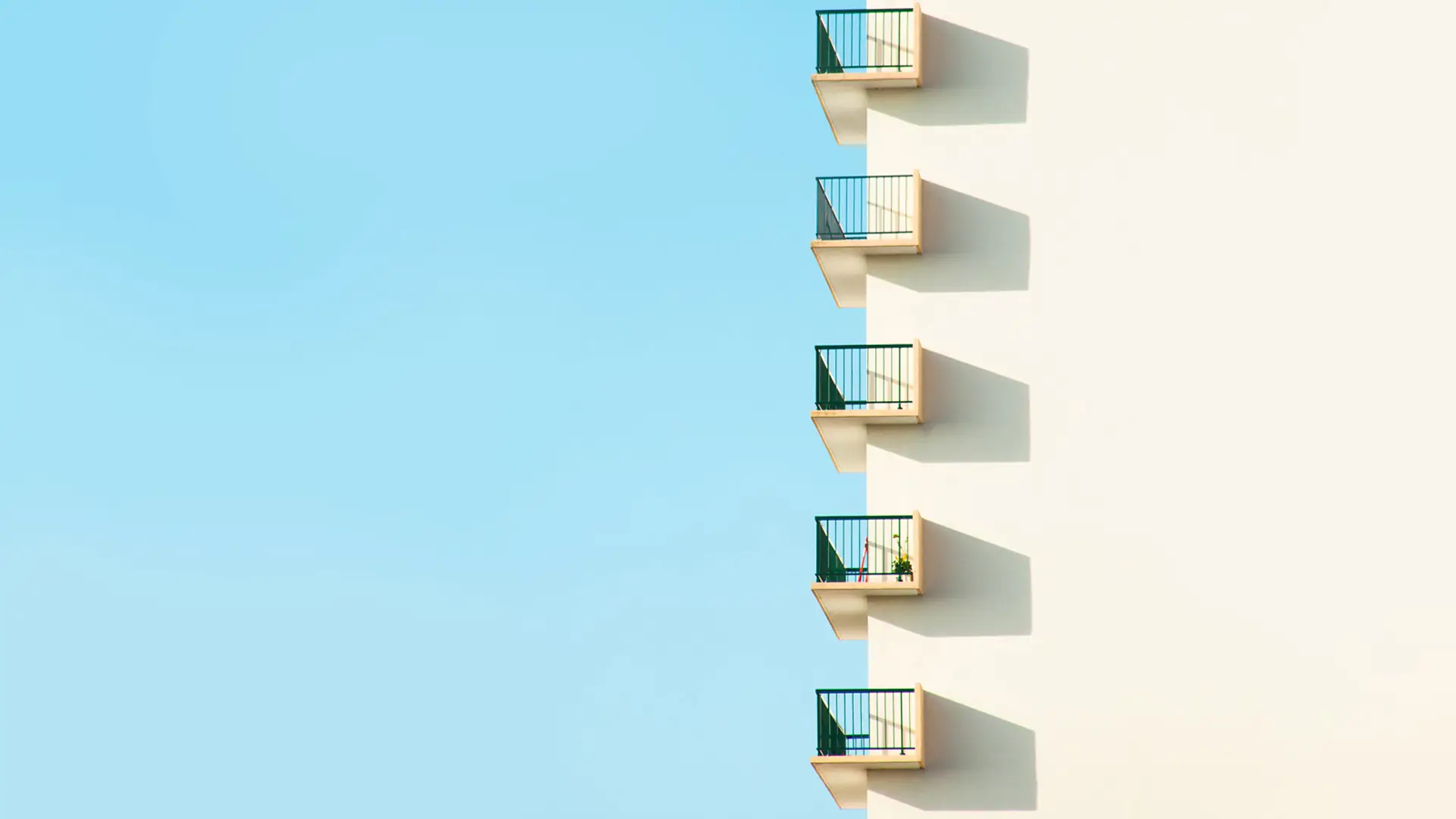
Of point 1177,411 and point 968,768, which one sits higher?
point 1177,411

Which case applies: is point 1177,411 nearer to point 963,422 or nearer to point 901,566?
point 963,422

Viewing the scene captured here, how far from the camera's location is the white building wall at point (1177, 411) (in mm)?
37812

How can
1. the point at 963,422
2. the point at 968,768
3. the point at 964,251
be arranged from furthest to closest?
1. the point at 964,251
2. the point at 963,422
3. the point at 968,768

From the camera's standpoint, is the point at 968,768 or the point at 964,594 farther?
the point at 964,594

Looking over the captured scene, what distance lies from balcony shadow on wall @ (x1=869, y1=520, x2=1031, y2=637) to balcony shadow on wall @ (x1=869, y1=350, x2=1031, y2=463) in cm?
154

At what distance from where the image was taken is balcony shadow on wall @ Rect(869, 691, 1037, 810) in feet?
124

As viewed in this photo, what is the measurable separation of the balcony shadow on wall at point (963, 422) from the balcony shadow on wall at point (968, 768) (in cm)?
472

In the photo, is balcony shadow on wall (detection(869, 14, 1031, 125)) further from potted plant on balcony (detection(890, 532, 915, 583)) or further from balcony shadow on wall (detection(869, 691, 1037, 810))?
balcony shadow on wall (detection(869, 691, 1037, 810))

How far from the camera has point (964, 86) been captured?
41.6 metres

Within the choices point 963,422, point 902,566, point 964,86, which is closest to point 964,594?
point 902,566

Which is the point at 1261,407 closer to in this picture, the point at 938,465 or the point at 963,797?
the point at 938,465

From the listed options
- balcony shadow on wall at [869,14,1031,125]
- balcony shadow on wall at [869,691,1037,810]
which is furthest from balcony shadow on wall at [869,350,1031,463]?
balcony shadow on wall at [869,14,1031,125]

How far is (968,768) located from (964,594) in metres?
3.17

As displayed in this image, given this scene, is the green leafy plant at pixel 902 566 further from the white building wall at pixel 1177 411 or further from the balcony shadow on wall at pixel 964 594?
the white building wall at pixel 1177 411
